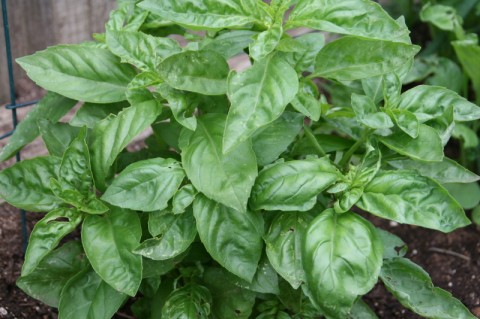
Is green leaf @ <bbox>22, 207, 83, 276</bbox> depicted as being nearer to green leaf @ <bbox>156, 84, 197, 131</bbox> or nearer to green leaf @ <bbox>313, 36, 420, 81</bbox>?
green leaf @ <bbox>156, 84, 197, 131</bbox>

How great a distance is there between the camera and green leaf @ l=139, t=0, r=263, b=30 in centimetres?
148

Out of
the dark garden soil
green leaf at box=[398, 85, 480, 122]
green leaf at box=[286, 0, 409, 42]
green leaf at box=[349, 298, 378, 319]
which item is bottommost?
the dark garden soil

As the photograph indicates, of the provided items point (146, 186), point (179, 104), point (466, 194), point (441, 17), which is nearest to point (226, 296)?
point (146, 186)

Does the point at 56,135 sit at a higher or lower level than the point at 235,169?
lower

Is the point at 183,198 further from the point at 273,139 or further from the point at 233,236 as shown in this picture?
the point at 273,139

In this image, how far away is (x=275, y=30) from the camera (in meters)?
1.47

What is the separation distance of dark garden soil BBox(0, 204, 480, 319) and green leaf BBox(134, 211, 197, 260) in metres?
0.54

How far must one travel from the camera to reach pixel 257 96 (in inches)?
55.6

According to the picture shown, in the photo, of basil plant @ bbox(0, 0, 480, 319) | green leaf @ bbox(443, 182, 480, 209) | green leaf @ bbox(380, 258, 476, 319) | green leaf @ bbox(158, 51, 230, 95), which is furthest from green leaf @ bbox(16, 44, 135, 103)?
green leaf @ bbox(443, 182, 480, 209)

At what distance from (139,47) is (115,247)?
0.43 meters

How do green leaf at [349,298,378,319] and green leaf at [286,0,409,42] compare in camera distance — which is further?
green leaf at [349,298,378,319]

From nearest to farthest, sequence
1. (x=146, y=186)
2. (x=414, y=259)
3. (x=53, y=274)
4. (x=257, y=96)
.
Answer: (x=257, y=96), (x=146, y=186), (x=53, y=274), (x=414, y=259)

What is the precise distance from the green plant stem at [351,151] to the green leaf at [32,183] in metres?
0.65

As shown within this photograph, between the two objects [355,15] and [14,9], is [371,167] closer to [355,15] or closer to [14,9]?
[355,15]
